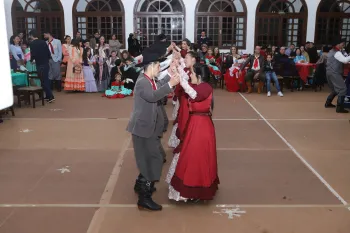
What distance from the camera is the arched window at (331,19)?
45.8 ft

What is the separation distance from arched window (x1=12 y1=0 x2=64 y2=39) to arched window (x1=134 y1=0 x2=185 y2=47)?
2865 millimetres

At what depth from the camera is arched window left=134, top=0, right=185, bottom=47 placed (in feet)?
45.3

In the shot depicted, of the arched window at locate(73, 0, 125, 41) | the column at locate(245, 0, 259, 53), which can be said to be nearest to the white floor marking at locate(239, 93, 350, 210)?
the column at locate(245, 0, 259, 53)

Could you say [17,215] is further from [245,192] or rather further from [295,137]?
[295,137]

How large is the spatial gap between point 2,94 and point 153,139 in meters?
2.54

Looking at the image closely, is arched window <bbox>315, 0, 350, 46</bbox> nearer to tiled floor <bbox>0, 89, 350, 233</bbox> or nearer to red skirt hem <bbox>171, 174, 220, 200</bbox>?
tiled floor <bbox>0, 89, 350, 233</bbox>

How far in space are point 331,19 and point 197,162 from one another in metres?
12.7

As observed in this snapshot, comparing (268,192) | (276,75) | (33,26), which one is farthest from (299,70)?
(33,26)

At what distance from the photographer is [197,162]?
329 centimetres

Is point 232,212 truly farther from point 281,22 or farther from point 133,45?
point 281,22

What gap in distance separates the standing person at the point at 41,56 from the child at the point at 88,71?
1.33 m

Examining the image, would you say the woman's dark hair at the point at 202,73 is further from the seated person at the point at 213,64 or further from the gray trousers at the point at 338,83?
the seated person at the point at 213,64

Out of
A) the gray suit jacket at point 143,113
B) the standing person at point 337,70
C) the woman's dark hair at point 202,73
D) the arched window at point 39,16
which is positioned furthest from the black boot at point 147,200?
the arched window at point 39,16

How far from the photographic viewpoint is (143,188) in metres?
3.35
